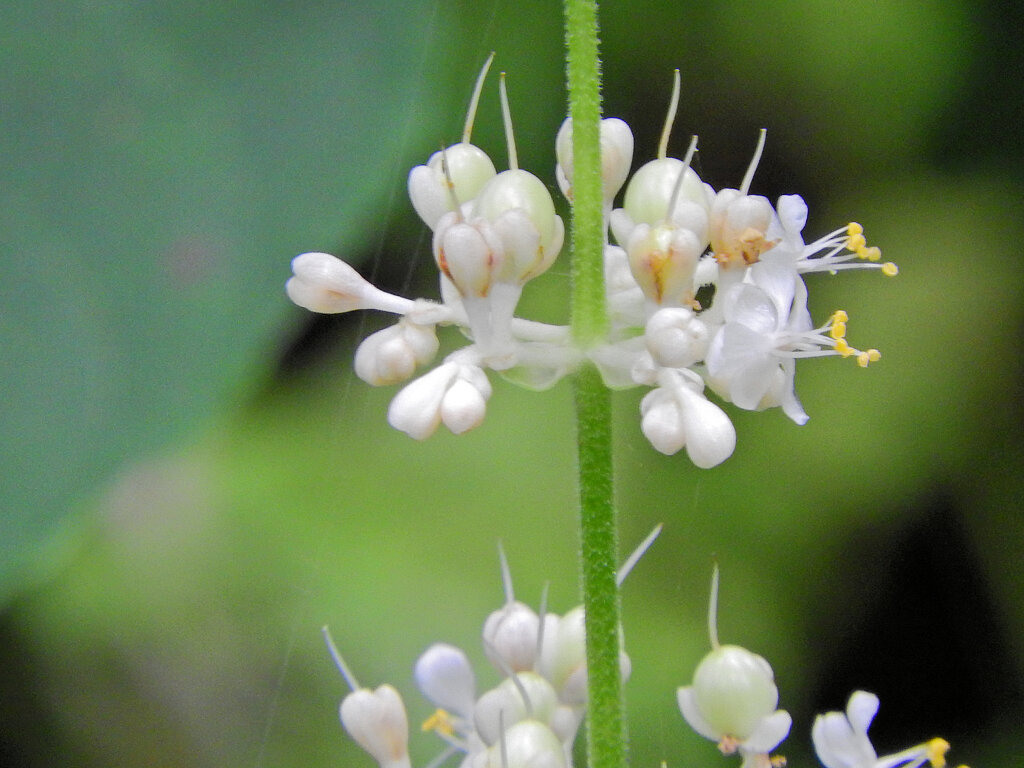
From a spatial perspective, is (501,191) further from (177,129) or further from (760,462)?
(760,462)

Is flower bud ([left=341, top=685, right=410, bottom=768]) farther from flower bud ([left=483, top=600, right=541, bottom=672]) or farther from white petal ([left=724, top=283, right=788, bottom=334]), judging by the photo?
white petal ([left=724, top=283, right=788, bottom=334])

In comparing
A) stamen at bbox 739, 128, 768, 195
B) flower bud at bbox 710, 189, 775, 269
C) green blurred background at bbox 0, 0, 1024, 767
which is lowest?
green blurred background at bbox 0, 0, 1024, 767

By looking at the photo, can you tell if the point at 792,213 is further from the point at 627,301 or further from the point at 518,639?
the point at 518,639

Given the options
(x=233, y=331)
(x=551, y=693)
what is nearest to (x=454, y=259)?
(x=551, y=693)

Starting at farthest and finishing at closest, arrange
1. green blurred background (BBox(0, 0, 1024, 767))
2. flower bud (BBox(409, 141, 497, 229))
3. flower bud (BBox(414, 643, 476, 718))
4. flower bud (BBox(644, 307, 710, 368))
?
green blurred background (BBox(0, 0, 1024, 767)), flower bud (BBox(414, 643, 476, 718)), flower bud (BBox(409, 141, 497, 229)), flower bud (BBox(644, 307, 710, 368))

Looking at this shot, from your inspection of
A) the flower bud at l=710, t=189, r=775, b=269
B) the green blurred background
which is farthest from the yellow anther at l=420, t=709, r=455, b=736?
the green blurred background

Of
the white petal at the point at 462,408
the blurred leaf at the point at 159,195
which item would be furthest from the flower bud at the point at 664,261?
the blurred leaf at the point at 159,195

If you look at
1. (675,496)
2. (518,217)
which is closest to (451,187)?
(518,217)
